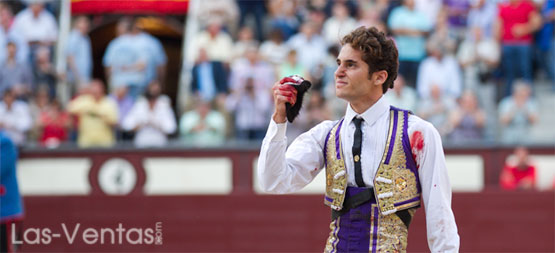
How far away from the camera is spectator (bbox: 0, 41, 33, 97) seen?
1009cm

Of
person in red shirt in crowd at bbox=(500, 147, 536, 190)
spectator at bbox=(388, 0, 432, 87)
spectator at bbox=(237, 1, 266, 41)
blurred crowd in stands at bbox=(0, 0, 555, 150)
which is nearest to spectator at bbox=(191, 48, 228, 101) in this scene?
blurred crowd in stands at bbox=(0, 0, 555, 150)

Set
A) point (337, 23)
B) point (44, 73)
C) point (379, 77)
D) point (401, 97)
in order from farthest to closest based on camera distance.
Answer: point (44, 73) → point (337, 23) → point (401, 97) → point (379, 77)

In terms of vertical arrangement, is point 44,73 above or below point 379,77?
above

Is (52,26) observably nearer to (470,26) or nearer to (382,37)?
(470,26)

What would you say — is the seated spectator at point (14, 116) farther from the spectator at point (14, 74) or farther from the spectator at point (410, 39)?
the spectator at point (410, 39)

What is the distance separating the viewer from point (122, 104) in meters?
9.89

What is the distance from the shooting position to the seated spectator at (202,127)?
32.0 feet

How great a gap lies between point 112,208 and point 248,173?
55.5 inches

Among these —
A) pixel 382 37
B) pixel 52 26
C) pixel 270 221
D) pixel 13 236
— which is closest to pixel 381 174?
pixel 382 37

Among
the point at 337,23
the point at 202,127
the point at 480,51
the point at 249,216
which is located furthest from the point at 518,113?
the point at 202,127

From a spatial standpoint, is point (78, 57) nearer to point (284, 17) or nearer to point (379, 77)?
point (284, 17)

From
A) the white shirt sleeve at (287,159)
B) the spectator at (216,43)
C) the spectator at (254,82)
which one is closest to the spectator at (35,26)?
the spectator at (216,43)

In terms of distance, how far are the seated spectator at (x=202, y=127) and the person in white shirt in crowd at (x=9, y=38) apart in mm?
1883

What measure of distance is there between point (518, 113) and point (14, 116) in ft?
16.5
